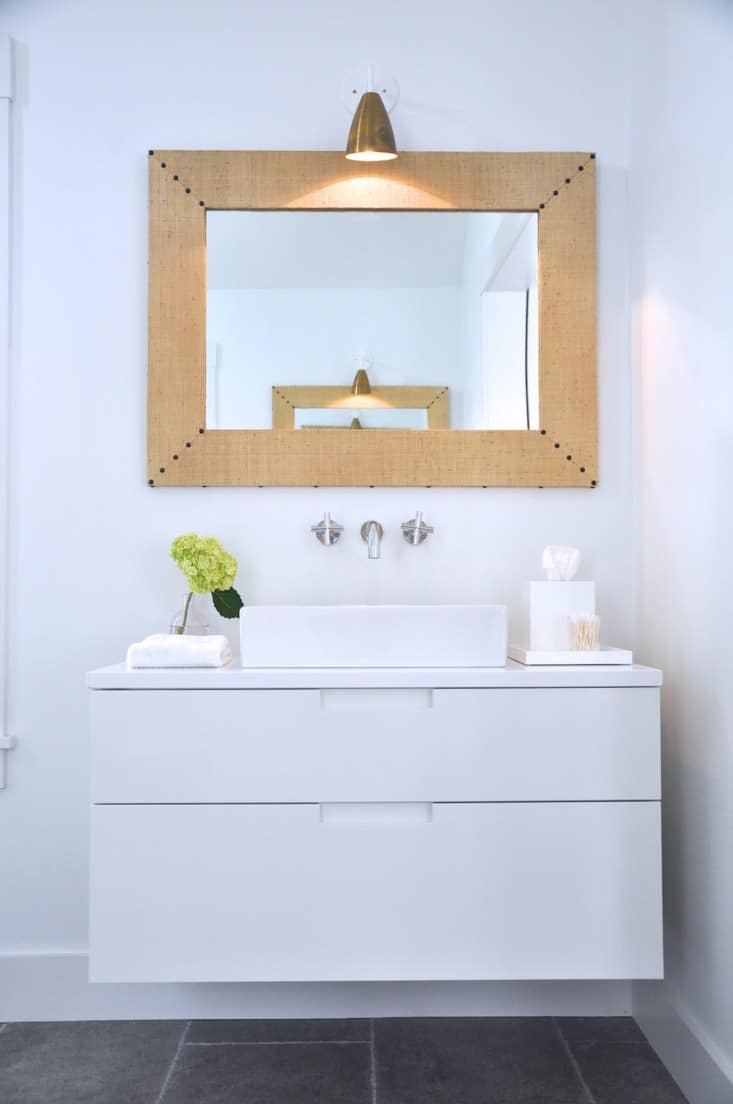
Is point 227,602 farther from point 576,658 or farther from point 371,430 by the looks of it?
point 576,658

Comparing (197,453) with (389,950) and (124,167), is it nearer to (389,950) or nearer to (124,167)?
(124,167)

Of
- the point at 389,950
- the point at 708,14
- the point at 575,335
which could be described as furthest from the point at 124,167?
the point at 389,950

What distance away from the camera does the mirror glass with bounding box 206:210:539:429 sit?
2277mm

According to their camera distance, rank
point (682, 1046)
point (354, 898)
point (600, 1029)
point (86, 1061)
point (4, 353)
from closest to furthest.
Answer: point (354, 898) < point (682, 1046) < point (86, 1061) < point (600, 1029) < point (4, 353)


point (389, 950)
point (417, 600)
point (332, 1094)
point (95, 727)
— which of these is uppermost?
point (417, 600)

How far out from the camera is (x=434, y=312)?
2.31m

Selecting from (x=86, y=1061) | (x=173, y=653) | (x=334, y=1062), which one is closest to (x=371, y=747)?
(x=173, y=653)

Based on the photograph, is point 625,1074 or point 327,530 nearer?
point 625,1074

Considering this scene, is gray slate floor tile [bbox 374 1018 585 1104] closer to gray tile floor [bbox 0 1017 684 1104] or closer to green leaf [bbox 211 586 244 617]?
gray tile floor [bbox 0 1017 684 1104]

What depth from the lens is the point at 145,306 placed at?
228 cm

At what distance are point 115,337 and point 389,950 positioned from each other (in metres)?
1.50

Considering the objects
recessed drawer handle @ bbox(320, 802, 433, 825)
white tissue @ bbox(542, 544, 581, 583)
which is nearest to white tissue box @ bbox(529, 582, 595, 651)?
white tissue @ bbox(542, 544, 581, 583)

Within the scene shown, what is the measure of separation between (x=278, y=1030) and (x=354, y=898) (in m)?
0.58

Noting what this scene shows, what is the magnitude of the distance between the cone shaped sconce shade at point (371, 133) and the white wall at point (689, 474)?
59cm
